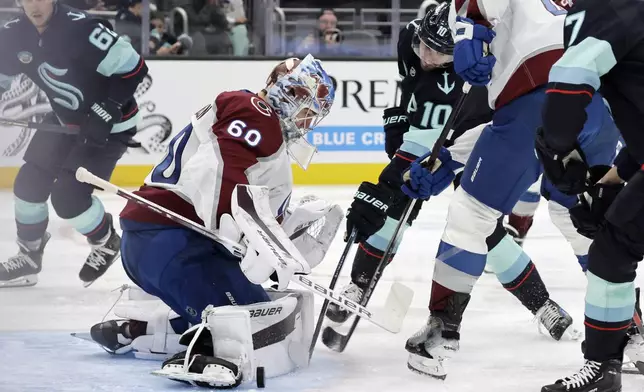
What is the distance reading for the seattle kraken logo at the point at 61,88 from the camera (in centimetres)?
411

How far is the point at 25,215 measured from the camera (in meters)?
4.00

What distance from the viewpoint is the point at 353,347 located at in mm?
2928

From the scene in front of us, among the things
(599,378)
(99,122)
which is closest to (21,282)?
(99,122)

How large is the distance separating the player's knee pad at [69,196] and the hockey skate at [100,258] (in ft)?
0.42

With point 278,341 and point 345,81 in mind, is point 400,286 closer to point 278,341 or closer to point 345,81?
point 278,341

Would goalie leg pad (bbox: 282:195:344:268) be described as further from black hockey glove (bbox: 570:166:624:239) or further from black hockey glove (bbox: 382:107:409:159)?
black hockey glove (bbox: 570:166:624:239)

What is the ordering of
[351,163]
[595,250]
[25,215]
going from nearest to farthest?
[595,250] → [25,215] → [351,163]

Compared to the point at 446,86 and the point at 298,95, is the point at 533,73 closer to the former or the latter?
the point at 298,95

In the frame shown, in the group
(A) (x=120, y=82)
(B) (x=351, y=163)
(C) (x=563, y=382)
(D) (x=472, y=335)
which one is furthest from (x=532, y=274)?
(B) (x=351, y=163)

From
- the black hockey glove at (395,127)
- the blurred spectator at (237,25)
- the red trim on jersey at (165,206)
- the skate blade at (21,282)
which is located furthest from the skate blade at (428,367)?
the blurred spectator at (237,25)

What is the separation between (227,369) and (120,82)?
200cm

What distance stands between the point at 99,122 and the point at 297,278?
5.86 ft

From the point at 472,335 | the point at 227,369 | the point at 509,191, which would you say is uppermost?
the point at 509,191

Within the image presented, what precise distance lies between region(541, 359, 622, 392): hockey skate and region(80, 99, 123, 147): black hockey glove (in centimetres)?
222
